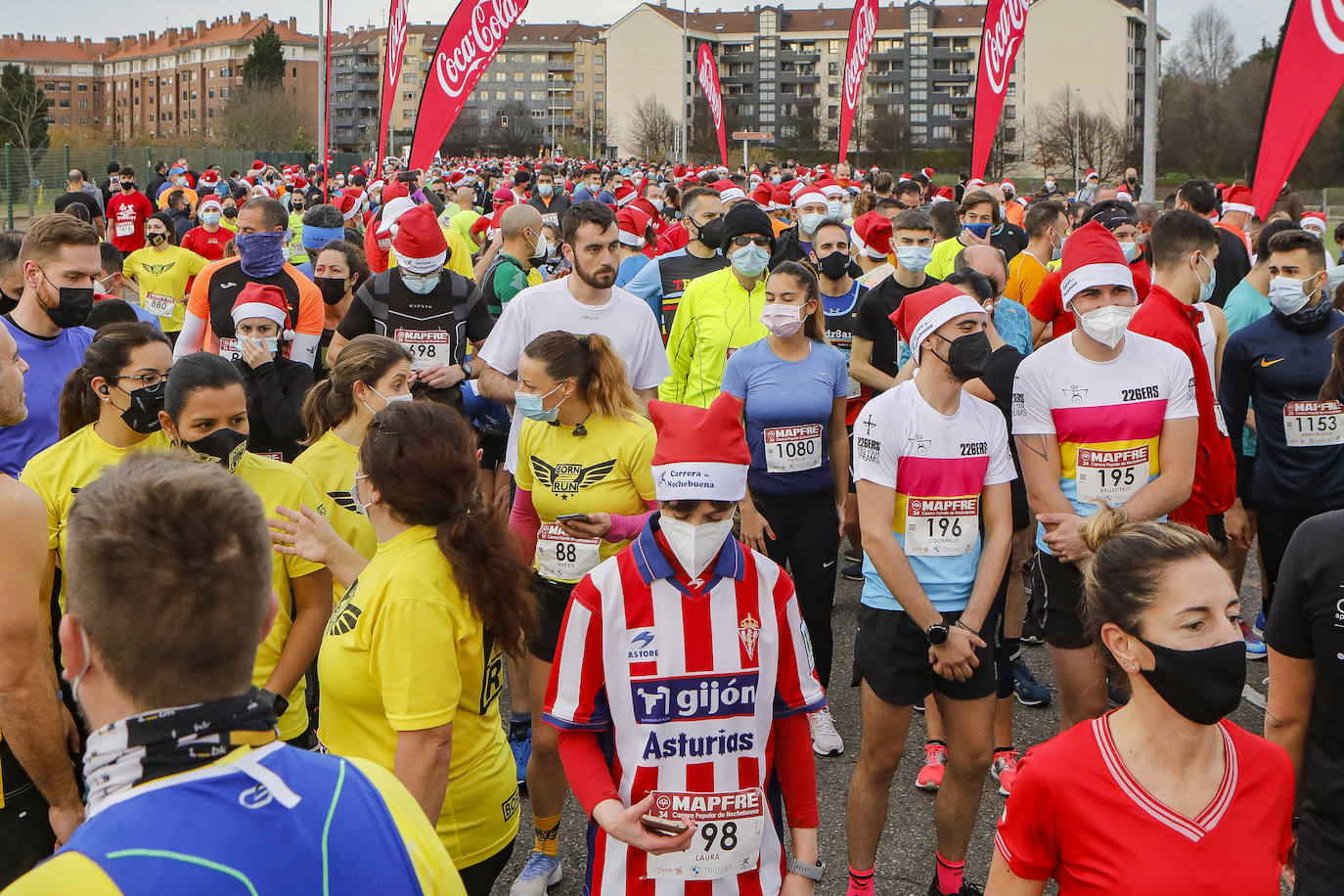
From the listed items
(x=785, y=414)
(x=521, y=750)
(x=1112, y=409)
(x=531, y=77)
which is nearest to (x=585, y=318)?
(x=785, y=414)

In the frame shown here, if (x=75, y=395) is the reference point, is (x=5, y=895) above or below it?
below

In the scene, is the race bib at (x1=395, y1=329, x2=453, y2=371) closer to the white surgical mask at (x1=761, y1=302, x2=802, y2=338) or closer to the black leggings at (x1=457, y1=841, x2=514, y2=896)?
the white surgical mask at (x1=761, y1=302, x2=802, y2=338)

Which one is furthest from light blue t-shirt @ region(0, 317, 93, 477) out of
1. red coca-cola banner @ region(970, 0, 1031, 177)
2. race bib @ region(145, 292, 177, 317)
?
red coca-cola banner @ region(970, 0, 1031, 177)

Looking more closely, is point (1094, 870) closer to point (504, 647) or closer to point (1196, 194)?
point (504, 647)

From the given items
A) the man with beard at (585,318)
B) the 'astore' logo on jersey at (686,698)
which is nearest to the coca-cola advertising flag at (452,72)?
the man with beard at (585,318)

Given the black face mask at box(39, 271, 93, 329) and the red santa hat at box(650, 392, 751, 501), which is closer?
the red santa hat at box(650, 392, 751, 501)

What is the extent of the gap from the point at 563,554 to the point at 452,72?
840 cm

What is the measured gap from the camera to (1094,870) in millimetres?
2369

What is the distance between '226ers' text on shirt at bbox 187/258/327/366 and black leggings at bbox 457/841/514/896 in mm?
3908

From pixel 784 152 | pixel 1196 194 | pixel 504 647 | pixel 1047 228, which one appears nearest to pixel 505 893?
pixel 504 647

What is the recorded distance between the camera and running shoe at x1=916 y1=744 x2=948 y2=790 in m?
5.18

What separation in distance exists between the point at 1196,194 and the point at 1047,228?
2.61 m

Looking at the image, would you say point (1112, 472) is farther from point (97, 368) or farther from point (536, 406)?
point (97, 368)

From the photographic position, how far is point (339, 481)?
430 centimetres
